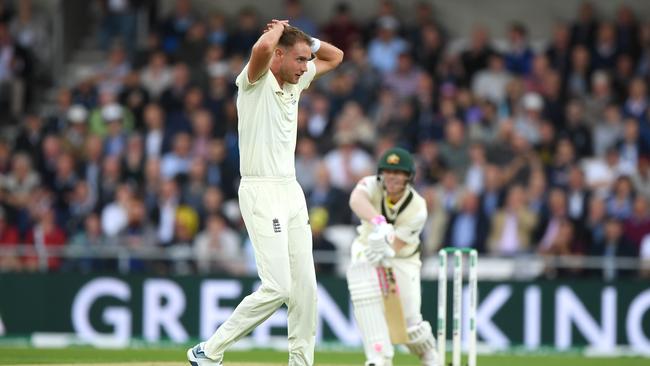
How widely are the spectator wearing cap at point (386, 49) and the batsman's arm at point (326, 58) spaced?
9891 mm

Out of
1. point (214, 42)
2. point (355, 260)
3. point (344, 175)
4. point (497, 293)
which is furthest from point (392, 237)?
point (214, 42)

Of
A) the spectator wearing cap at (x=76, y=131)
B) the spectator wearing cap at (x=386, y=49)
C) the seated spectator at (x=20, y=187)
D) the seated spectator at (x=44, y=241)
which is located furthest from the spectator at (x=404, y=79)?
the seated spectator at (x=20, y=187)

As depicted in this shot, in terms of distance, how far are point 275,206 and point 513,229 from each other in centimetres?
831

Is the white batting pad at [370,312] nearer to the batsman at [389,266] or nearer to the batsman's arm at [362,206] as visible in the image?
the batsman at [389,266]

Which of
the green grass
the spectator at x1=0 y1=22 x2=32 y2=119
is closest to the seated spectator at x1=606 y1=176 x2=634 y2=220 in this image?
the green grass

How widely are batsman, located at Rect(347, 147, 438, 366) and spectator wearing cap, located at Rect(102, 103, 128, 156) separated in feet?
27.7

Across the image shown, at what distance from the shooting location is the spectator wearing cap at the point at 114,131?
2020 cm

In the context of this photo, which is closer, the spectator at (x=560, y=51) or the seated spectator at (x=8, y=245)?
the seated spectator at (x=8, y=245)

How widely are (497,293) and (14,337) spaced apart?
20.1 feet

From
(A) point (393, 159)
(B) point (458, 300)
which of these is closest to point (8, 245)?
(A) point (393, 159)

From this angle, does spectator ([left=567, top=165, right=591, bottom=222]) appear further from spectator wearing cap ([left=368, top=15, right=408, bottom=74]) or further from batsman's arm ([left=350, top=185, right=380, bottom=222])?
batsman's arm ([left=350, top=185, right=380, bottom=222])

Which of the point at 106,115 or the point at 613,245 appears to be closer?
the point at 613,245

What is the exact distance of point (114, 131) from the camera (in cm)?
2034

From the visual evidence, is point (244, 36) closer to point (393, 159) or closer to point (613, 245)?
point (613, 245)
